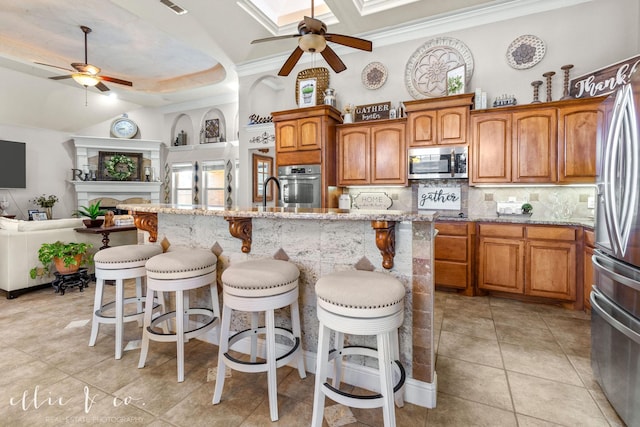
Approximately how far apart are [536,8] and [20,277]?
6712 millimetres

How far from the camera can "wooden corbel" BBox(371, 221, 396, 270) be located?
1.55m

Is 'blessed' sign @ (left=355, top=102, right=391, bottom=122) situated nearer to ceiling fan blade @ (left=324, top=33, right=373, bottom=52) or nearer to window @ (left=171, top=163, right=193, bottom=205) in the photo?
ceiling fan blade @ (left=324, top=33, right=373, bottom=52)

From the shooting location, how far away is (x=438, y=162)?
12.3 feet

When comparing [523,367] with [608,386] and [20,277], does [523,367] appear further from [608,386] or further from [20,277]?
[20,277]

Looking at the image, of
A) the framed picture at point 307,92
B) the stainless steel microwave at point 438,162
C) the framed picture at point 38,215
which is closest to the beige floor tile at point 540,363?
the stainless steel microwave at point 438,162

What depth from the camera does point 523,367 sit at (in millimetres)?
2041

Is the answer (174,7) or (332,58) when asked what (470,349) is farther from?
(174,7)

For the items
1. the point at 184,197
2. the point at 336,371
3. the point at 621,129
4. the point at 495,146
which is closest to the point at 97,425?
the point at 336,371

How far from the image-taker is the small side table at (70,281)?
139 inches

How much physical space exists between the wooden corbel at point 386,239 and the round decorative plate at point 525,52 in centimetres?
335

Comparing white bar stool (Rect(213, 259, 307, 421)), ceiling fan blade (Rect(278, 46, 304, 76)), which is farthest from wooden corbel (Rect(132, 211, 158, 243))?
ceiling fan blade (Rect(278, 46, 304, 76))

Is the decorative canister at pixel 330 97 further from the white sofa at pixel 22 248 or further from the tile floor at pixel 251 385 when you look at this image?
the white sofa at pixel 22 248

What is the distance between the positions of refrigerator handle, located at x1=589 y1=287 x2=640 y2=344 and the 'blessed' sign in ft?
10.1

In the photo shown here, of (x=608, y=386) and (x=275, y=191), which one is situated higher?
(x=275, y=191)
